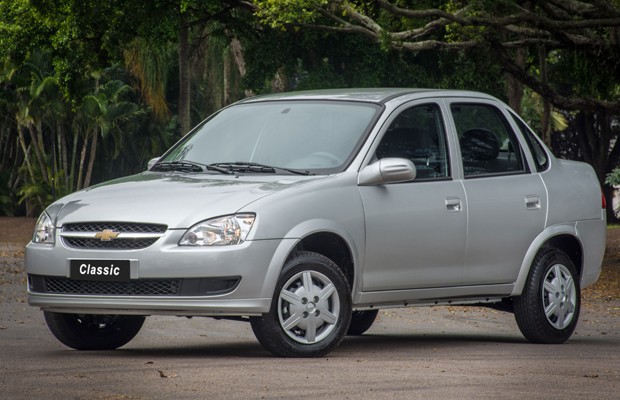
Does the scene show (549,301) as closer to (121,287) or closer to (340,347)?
(340,347)

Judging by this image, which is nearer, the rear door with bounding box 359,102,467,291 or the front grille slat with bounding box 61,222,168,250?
the front grille slat with bounding box 61,222,168,250

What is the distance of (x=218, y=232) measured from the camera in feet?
27.3

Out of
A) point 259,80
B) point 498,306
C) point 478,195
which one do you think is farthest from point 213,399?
point 259,80

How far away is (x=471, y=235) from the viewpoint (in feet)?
32.3

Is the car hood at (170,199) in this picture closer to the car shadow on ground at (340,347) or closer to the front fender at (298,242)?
the front fender at (298,242)

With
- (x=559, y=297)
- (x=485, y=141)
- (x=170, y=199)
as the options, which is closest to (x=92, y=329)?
(x=170, y=199)

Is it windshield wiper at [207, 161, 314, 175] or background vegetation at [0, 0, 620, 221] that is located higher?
windshield wiper at [207, 161, 314, 175]

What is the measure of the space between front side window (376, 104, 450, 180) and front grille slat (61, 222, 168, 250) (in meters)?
1.90

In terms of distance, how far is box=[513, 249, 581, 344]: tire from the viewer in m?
10.3

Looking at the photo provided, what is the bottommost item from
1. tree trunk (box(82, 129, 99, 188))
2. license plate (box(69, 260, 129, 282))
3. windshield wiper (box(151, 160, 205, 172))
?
tree trunk (box(82, 129, 99, 188))

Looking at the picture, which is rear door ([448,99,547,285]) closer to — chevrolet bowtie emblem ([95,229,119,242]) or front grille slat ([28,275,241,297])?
front grille slat ([28,275,241,297])

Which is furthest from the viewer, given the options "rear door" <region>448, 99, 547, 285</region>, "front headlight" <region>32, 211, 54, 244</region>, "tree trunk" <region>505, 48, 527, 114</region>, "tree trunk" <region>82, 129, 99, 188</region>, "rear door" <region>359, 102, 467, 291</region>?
"tree trunk" <region>82, 129, 99, 188</region>

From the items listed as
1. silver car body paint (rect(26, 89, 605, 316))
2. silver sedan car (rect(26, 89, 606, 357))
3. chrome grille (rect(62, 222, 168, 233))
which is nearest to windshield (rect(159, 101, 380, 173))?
silver sedan car (rect(26, 89, 606, 357))

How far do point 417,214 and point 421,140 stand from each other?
65cm
